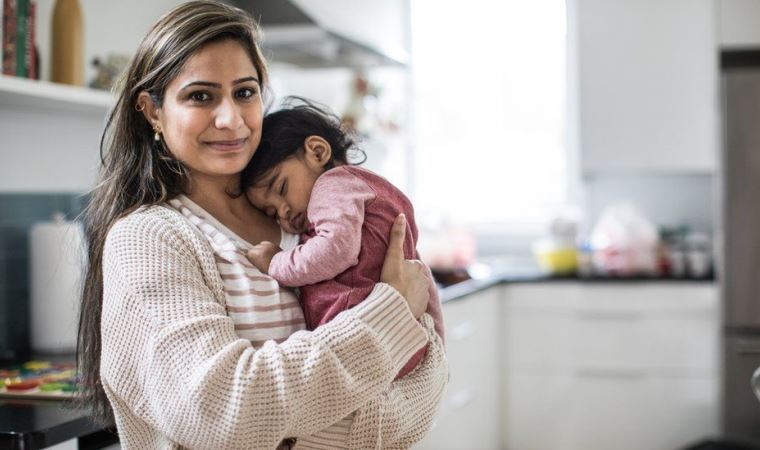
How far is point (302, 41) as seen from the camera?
3.36 m

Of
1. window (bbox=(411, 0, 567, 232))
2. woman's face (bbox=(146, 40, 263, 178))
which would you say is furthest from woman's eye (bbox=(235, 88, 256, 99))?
window (bbox=(411, 0, 567, 232))

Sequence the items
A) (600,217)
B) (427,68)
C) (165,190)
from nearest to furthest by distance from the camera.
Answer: (165,190) < (600,217) < (427,68)

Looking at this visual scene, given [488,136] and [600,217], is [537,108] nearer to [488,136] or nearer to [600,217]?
[488,136]

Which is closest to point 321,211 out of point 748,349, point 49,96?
point 49,96

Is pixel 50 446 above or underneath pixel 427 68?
underneath

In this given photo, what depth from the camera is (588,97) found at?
174 inches

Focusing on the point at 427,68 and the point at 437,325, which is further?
the point at 427,68

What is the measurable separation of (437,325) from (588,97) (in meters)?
2.96

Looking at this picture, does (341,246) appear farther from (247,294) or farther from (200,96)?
(200,96)

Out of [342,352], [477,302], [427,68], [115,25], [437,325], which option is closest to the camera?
[342,352]

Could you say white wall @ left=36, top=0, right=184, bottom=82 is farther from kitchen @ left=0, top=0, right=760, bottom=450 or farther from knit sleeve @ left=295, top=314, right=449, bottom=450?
knit sleeve @ left=295, top=314, right=449, bottom=450

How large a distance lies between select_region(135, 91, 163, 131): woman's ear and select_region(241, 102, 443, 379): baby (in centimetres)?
18

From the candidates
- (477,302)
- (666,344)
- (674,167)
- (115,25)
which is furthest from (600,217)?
(115,25)

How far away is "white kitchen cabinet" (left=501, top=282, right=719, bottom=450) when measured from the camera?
407 cm
